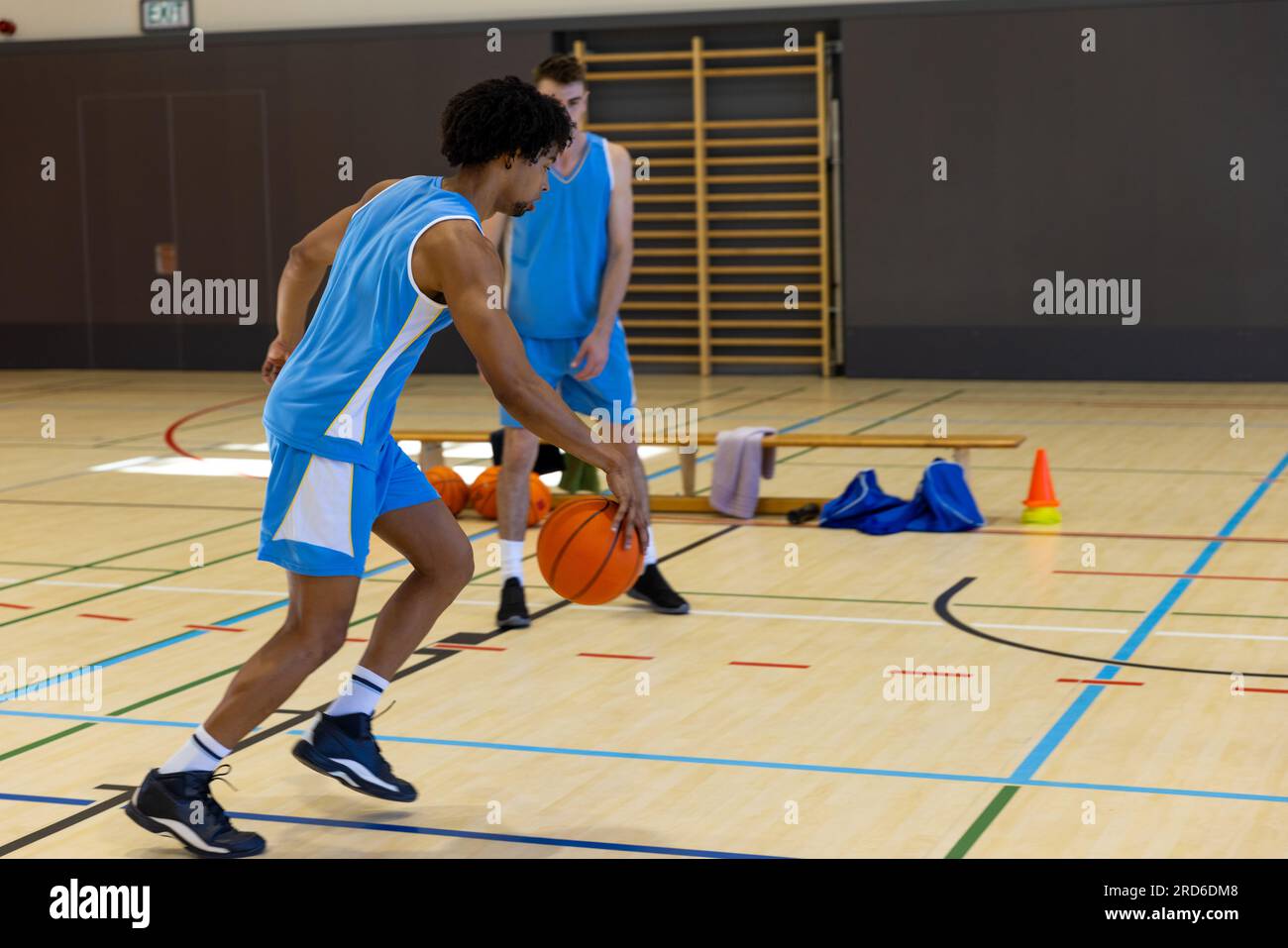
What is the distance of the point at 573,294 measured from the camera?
5816mm

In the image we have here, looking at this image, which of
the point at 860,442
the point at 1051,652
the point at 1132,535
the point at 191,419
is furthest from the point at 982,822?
the point at 191,419

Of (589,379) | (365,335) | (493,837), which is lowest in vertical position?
(493,837)

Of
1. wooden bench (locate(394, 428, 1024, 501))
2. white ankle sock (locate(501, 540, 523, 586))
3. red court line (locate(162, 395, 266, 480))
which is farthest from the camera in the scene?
red court line (locate(162, 395, 266, 480))

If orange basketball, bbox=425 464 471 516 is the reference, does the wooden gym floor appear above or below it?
below

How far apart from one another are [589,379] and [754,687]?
1414 mm

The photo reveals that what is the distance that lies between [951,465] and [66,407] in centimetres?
784

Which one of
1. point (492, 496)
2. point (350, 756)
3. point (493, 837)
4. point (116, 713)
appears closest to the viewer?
point (493, 837)

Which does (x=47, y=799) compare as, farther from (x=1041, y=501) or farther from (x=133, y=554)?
(x=1041, y=501)

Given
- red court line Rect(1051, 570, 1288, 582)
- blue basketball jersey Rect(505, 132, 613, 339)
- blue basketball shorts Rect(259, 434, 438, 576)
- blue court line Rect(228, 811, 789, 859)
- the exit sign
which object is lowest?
blue court line Rect(228, 811, 789, 859)

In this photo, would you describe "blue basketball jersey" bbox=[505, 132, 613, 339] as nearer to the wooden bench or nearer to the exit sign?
the wooden bench

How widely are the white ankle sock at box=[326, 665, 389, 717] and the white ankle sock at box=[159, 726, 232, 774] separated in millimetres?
354

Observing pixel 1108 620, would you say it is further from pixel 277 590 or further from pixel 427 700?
pixel 277 590

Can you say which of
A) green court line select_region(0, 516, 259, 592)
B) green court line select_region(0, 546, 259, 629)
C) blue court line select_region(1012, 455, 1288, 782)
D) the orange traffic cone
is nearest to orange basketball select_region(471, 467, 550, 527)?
green court line select_region(0, 516, 259, 592)

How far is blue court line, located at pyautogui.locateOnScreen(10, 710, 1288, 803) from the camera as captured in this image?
3805 mm
